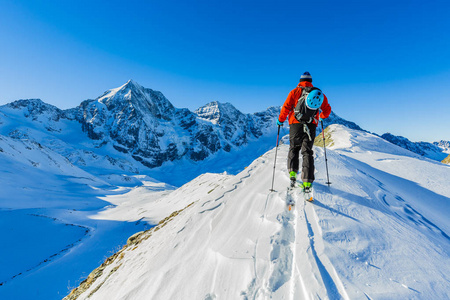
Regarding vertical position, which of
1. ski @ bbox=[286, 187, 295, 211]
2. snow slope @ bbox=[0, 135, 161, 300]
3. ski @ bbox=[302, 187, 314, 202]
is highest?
ski @ bbox=[302, 187, 314, 202]

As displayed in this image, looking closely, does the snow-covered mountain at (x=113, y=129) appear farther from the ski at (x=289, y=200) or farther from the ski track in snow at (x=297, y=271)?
the ski track in snow at (x=297, y=271)

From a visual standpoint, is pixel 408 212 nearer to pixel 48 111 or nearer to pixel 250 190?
pixel 250 190

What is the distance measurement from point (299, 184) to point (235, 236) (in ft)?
9.23

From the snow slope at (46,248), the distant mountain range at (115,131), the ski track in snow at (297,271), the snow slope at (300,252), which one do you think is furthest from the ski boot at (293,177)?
the distant mountain range at (115,131)

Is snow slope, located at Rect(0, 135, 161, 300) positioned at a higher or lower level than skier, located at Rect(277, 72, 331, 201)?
lower

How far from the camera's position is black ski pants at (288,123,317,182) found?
17.5ft

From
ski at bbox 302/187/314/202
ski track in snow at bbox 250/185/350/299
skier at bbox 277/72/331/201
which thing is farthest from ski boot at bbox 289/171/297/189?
ski track in snow at bbox 250/185/350/299

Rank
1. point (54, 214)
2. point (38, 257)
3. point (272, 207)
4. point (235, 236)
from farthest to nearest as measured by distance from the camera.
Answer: point (54, 214), point (38, 257), point (272, 207), point (235, 236)

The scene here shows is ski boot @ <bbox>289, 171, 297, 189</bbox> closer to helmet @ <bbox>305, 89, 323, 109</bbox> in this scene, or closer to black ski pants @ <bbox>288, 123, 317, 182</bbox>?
black ski pants @ <bbox>288, 123, 317, 182</bbox>

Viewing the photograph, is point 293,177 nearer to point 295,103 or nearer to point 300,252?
point 295,103

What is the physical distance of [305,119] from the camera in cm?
560

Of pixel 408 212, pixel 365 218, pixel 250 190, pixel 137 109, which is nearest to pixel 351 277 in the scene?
pixel 365 218

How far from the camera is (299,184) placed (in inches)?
240

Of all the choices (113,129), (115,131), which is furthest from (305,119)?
(113,129)
